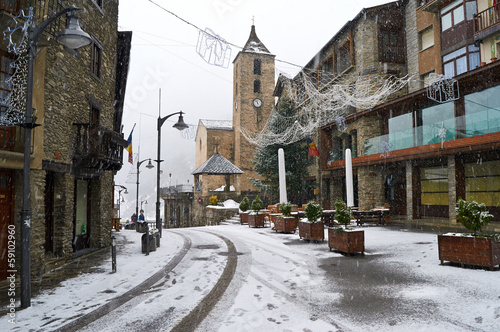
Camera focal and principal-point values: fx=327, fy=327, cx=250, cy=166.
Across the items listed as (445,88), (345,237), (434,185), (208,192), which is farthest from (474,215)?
(208,192)

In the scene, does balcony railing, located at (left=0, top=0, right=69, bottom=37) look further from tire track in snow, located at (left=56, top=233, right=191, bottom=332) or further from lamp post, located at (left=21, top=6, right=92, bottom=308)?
tire track in snow, located at (left=56, top=233, right=191, bottom=332)

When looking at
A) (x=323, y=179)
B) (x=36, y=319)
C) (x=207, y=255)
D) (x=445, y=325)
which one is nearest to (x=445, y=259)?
(x=445, y=325)

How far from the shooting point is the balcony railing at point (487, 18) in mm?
15320

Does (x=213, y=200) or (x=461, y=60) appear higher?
(x=461, y=60)

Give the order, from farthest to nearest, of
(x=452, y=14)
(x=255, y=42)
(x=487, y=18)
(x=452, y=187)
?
(x=255, y=42)
(x=452, y=14)
(x=487, y=18)
(x=452, y=187)

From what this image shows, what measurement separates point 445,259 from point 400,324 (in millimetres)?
3913

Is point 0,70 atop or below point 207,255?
atop

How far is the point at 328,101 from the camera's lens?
77.7 feet

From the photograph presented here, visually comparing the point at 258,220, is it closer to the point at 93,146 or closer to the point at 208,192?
the point at 93,146

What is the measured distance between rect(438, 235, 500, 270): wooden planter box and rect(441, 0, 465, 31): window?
14.9m

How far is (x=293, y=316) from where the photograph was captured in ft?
16.4

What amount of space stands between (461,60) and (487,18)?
7.08 ft

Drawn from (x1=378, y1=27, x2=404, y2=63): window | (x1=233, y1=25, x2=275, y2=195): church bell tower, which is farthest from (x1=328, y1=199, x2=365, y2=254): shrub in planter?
(x1=233, y1=25, x2=275, y2=195): church bell tower

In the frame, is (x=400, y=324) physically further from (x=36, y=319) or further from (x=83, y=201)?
(x=83, y=201)
